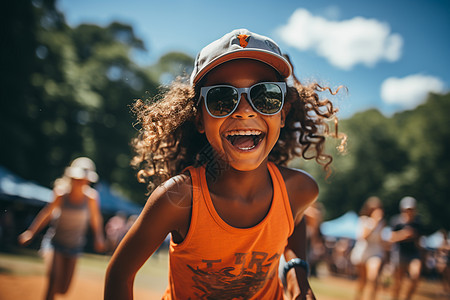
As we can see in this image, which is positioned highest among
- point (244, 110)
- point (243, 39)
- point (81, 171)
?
point (243, 39)

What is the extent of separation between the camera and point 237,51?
1.96 meters

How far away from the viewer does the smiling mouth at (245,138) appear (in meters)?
2.02

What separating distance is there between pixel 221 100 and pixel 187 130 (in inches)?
22.9

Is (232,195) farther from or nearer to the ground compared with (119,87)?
nearer to the ground

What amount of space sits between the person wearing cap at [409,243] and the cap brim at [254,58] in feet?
22.0

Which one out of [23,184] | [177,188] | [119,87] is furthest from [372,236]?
[119,87]

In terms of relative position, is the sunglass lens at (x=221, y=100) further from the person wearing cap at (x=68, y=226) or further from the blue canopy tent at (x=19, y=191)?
the blue canopy tent at (x=19, y=191)

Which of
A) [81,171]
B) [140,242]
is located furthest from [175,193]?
[81,171]

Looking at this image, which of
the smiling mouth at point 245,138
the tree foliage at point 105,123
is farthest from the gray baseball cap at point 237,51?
the tree foliage at point 105,123

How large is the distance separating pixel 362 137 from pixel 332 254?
14052mm

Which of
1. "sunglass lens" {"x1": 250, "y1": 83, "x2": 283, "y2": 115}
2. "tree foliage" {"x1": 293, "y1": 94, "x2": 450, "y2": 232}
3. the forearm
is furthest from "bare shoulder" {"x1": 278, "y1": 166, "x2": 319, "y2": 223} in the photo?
"tree foliage" {"x1": 293, "y1": 94, "x2": 450, "y2": 232}

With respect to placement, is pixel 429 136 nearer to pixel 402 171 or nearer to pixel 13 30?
pixel 402 171

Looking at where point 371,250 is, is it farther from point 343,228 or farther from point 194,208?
point 343,228

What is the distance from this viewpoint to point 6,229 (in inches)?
543
